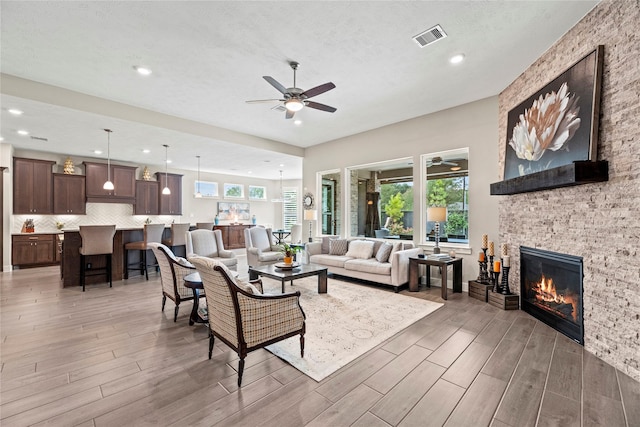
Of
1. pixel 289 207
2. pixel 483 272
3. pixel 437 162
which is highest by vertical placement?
pixel 437 162

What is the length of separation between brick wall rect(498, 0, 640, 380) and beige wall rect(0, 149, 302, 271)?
10.2 meters

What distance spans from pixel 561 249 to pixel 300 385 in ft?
10.5

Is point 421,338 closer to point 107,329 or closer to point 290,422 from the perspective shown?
point 290,422

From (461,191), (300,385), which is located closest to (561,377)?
(300,385)

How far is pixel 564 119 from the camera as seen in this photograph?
9.93 feet

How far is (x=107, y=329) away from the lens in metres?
3.31

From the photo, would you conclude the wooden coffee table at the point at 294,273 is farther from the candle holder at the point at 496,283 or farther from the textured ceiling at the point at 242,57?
the textured ceiling at the point at 242,57

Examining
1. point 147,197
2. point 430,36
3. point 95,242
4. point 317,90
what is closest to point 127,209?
point 147,197

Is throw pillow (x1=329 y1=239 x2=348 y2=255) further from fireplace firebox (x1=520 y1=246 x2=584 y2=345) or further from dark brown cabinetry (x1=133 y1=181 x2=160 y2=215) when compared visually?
dark brown cabinetry (x1=133 y1=181 x2=160 y2=215)

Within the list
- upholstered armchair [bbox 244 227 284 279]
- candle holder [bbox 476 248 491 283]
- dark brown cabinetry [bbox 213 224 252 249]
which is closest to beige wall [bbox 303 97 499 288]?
candle holder [bbox 476 248 491 283]

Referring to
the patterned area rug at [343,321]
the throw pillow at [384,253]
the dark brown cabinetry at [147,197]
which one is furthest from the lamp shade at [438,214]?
the dark brown cabinetry at [147,197]

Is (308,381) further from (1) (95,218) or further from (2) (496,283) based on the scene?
(1) (95,218)

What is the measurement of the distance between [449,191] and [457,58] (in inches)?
103

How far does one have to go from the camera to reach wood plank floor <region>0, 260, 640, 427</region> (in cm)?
186
